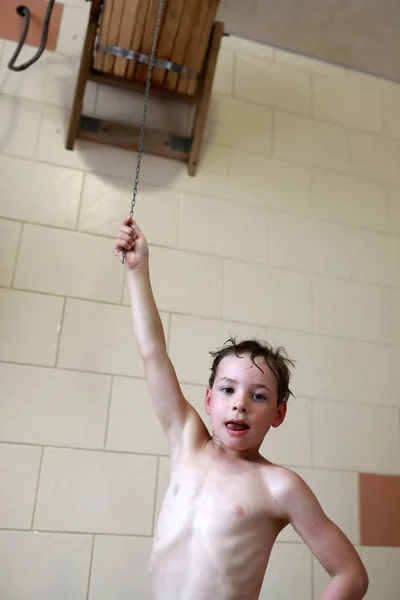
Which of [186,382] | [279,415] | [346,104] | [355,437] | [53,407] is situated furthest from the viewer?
[346,104]

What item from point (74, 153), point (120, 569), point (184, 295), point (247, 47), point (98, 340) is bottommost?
point (120, 569)

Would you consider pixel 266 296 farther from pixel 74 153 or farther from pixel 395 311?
pixel 74 153

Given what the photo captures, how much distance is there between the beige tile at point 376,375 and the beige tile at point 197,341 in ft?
1.10

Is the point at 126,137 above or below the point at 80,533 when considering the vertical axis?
above

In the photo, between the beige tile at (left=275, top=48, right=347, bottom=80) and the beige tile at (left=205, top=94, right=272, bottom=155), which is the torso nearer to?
the beige tile at (left=205, top=94, right=272, bottom=155)

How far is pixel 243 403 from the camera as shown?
854 millimetres

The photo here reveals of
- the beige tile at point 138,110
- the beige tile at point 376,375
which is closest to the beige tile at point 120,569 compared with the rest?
the beige tile at point 376,375

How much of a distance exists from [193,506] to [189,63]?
1069mm

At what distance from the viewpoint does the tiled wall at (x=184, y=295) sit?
49.4 inches

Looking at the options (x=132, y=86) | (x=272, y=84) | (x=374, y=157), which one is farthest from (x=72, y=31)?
(x=374, y=157)

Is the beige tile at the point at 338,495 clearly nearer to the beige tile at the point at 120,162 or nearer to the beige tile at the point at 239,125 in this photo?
the beige tile at the point at 120,162

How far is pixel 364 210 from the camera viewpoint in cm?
175

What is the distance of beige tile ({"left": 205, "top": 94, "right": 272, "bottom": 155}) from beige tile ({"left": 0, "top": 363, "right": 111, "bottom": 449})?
0.81 metres

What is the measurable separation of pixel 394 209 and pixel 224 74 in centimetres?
69
